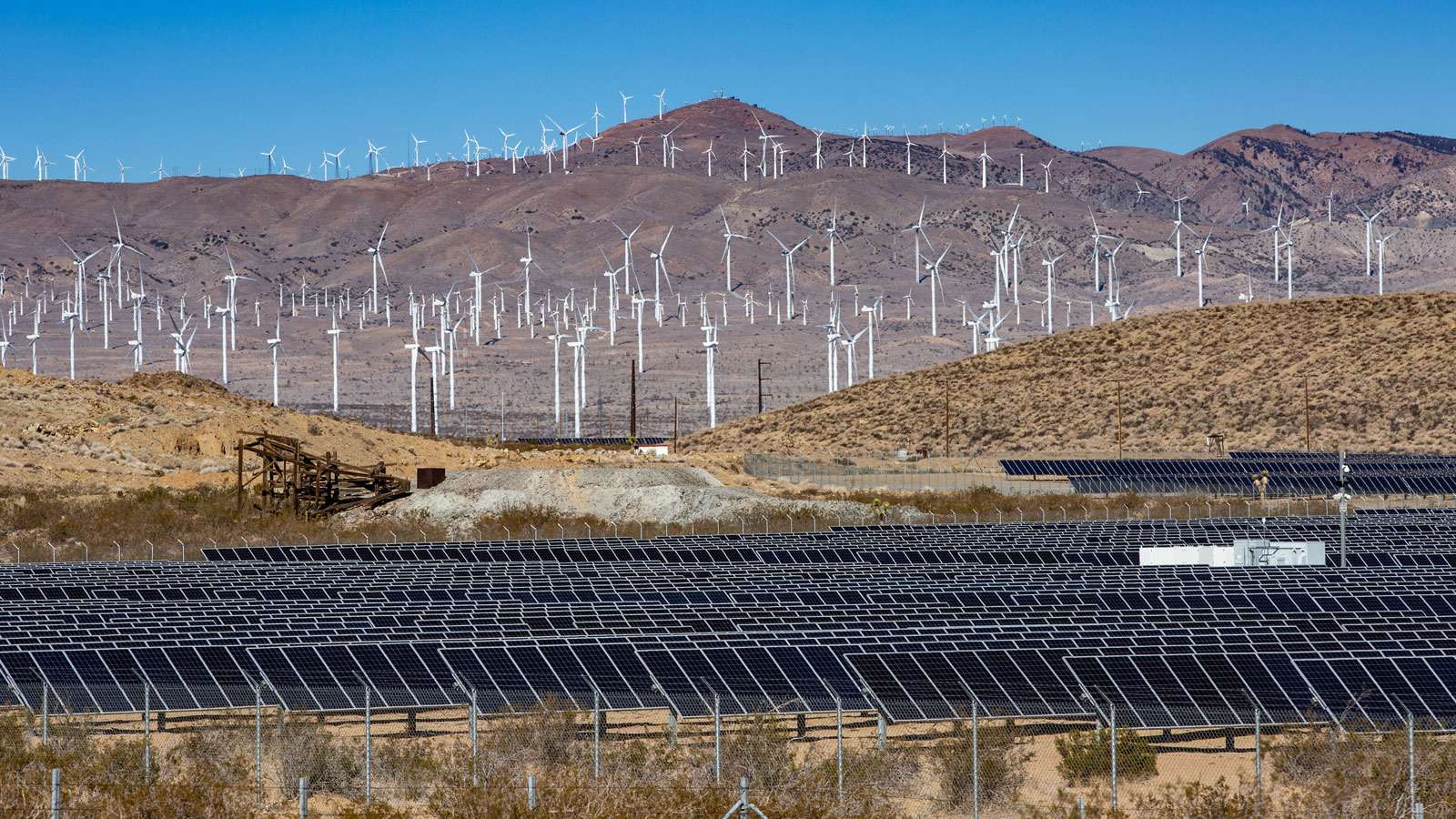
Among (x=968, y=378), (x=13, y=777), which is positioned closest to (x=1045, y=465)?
(x=968, y=378)

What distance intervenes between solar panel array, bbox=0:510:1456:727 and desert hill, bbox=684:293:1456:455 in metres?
65.0

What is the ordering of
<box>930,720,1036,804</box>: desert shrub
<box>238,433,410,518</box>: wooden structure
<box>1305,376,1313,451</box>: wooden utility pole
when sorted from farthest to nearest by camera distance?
1. <box>1305,376,1313,451</box>: wooden utility pole
2. <box>238,433,410,518</box>: wooden structure
3. <box>930,720,1036,804</box>: desert shrub

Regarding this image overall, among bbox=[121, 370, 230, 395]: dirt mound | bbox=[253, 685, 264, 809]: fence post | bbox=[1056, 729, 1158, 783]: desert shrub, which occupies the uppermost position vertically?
bbox=[121, 370, 230, 395]: dirt mound

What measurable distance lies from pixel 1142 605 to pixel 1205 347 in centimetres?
10055

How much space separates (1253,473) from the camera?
76062 millimetres

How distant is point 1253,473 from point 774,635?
54.7 metres

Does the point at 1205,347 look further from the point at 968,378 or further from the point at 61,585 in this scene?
the point at 61,585

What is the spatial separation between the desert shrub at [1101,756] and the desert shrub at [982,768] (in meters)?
0.58

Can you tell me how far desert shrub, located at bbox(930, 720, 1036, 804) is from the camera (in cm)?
2087

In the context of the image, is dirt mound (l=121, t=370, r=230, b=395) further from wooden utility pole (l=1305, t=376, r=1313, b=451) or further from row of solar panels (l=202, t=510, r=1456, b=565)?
wooden utility pole (l=1305, t=376, r=1313, b=451)

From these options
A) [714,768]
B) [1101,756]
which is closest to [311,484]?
[714,768]

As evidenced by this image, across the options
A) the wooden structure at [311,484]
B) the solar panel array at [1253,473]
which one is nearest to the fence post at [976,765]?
the wooden structure at [311,484]

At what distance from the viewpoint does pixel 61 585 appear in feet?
134

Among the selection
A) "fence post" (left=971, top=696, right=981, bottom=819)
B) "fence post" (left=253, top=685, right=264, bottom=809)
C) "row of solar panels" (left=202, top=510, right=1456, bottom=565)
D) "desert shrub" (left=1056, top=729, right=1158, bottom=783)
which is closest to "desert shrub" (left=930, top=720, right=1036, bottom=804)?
"fence post" (left=971, top=696, right=981, bottom=819)
